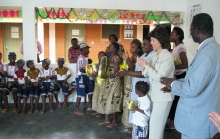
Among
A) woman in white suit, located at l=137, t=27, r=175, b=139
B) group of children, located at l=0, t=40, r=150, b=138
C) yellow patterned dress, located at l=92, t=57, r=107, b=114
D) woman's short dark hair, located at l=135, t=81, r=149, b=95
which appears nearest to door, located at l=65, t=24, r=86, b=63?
group of children, located at l=0, t=40, r=150, b=138

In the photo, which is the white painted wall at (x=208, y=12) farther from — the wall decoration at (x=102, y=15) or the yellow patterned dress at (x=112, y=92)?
the yellow patterned dress at (x=112, y=92)

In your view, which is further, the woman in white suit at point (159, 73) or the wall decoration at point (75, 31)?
the wall decoration at point (75, 31)

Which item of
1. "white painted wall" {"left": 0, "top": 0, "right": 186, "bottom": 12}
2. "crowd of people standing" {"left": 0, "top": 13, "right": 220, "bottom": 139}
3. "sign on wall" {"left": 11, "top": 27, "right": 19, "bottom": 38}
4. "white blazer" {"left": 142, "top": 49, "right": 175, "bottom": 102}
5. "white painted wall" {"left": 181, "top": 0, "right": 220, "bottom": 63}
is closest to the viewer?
"crowd of people standing" {"left": 0, "top": 13, "right": 220, "bottom": 139}

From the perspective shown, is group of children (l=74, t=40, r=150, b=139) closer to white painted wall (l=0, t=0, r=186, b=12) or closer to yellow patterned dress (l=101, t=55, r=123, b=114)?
yellow patterned dress (l=101, t=55, r=123, b=114)

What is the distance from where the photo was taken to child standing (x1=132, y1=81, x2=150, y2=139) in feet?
8.66

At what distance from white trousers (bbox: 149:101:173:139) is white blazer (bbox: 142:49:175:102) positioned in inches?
2.3

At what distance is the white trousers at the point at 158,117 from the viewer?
2428 mm

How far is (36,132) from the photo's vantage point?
3.63m

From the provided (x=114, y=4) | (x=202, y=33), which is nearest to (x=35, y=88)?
(x=114, y=4)

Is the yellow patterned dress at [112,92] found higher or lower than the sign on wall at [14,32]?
lower

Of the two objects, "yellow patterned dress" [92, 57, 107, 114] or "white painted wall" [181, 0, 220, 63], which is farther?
"white painted wall" [181, 0, 220, 63]

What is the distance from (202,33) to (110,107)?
230 cm

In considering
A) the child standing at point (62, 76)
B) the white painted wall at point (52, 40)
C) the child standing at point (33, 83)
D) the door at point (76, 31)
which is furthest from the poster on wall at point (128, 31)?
the child standing at point (33, 83)

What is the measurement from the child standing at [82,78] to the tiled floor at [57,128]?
40cm
